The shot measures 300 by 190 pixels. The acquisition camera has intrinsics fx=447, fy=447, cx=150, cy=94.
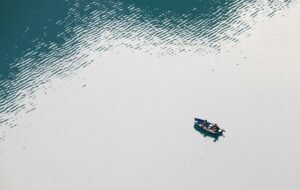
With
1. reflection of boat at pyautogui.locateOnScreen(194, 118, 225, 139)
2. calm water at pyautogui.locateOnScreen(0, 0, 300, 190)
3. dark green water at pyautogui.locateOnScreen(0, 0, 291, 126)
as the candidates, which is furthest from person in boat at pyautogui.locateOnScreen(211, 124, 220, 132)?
dark green water at pyautogui.locateOnScreen(0, 0, 291, 126)

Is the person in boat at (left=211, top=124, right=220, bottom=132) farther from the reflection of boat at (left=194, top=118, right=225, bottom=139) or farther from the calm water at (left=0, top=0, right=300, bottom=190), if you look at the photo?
the calm water at (left=0, top=0, right=300, bottom=190)

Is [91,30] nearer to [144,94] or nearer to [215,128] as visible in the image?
[144,94]

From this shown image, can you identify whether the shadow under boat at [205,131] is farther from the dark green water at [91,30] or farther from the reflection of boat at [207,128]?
the dark green water at [91,30]

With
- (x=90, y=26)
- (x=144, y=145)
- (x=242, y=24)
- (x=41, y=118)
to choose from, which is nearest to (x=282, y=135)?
(x=144, y=145)

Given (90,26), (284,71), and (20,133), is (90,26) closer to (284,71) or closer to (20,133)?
(20,133)

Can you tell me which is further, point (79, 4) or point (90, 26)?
point (79, 4)

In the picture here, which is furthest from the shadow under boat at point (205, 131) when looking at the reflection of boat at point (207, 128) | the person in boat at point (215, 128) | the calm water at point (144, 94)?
the calm water at point (144, 94)

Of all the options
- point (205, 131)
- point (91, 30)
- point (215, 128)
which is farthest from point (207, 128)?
point (91, 30)
